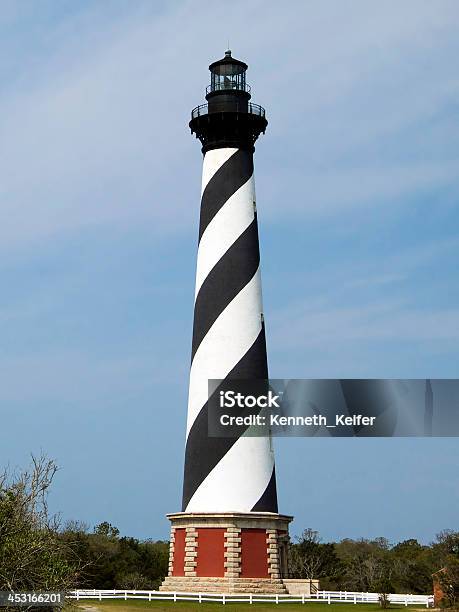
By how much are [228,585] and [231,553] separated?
1.11 meters

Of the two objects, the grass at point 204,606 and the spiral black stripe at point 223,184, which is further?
the spiral black stripe at point 223,184

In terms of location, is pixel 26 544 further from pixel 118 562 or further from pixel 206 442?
pixel 118 562

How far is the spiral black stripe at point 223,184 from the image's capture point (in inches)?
1521

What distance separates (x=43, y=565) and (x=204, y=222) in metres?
20.9

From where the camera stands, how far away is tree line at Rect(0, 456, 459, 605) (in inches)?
764

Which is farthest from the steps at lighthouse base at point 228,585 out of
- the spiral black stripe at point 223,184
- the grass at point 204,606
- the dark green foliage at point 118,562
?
the spiral black stripe at point 223,184

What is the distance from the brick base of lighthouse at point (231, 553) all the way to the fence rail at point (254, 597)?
2.59 ft

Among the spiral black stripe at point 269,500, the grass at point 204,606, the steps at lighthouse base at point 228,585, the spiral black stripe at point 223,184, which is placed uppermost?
the spiral black stripe at point 223,184

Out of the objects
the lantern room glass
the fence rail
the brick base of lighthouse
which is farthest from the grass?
the lantern room glass

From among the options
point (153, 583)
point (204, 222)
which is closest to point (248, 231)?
point (204, 222)

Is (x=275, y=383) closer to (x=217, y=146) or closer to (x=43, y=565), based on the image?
(x=217, y=146)

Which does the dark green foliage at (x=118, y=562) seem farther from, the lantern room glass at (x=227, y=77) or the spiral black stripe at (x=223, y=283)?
the lantern room glass at (x=227, y=77)

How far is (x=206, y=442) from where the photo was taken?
36.5 m

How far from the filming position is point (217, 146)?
39344 millimetres
